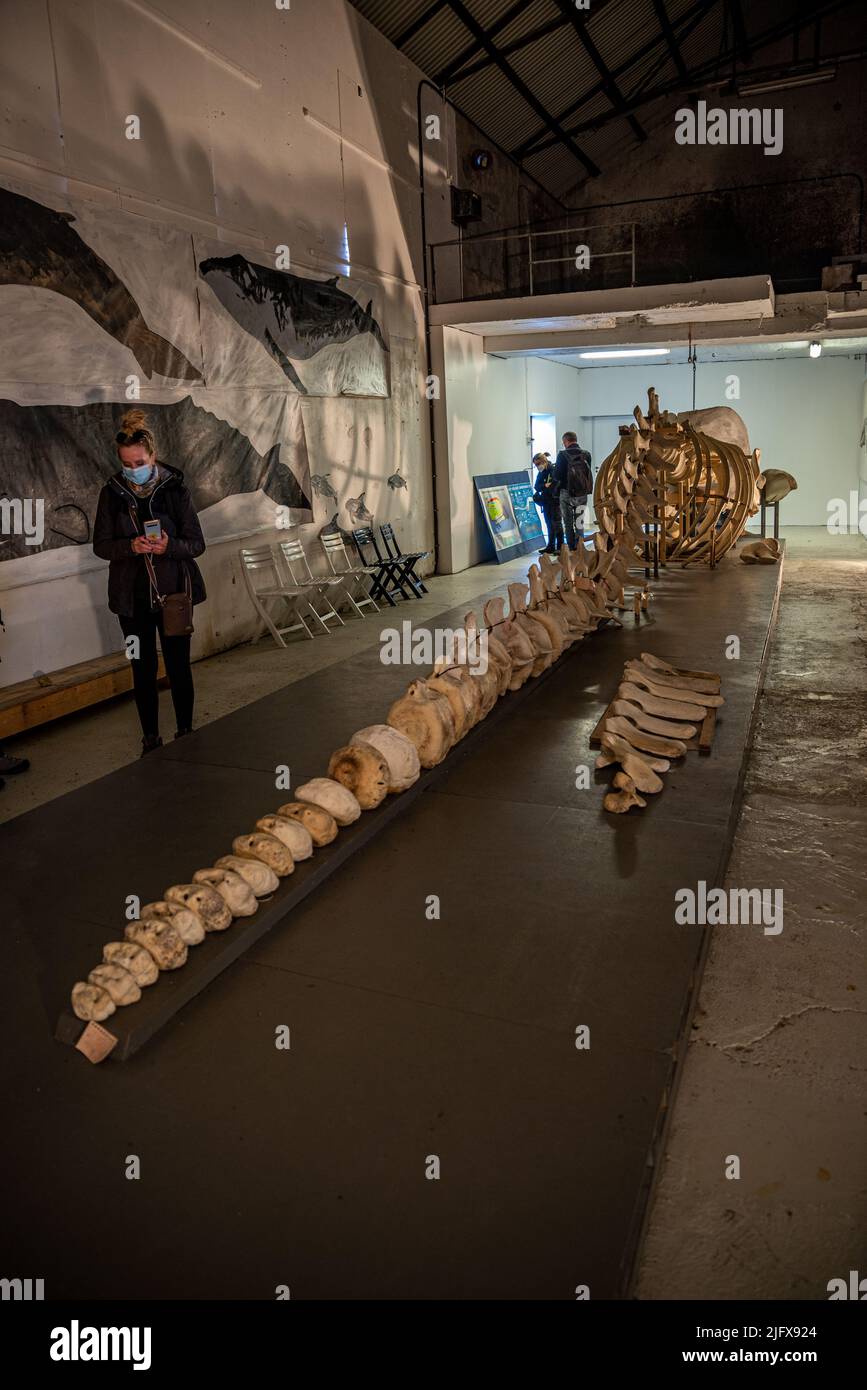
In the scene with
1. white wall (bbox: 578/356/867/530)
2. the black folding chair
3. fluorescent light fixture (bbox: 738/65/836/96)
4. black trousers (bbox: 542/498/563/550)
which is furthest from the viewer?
white wall (bbox: 578/356/867/530)

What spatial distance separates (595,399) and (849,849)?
19.6 m

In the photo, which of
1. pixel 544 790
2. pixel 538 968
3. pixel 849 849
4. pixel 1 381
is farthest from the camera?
pixel 1 381

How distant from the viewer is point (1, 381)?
6.75m

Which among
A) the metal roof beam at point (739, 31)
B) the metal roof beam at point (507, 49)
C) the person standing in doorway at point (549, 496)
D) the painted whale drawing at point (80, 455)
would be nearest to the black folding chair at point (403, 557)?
the person standing in doorway at point (549, 496)

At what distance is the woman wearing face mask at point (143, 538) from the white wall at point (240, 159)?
1717 mm

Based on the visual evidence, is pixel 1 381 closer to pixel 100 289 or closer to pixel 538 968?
pixel 100 289

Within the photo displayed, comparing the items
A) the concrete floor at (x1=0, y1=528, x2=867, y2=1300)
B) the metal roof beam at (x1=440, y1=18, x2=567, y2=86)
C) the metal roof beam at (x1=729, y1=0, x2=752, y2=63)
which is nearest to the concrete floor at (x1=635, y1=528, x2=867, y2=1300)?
the concrete floor at (x1=0, y1=528, x2=867, y2=1300)

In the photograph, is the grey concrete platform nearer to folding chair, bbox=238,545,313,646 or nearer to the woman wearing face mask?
the woman wearing face mask

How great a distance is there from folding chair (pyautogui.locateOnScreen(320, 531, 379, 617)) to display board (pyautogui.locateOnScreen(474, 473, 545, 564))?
3.83 metres

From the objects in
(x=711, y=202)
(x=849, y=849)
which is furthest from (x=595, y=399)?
(x=849, y=849)

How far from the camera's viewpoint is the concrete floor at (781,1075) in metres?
2.43

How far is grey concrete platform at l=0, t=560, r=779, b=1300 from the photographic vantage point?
1969 mm

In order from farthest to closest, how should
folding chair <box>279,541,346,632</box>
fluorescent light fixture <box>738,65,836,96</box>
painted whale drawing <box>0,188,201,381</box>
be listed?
fluorescent light fixture <box>738,65,836,96</box> < folding chair <box>279,541,346,632</box> < painted whale drawing <box>0,188,201,381</box>
